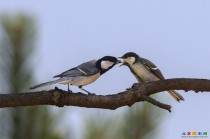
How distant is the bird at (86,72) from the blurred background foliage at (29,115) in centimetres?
122

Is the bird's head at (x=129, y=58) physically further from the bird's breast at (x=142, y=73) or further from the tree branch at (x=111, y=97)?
the tree branch at (x=111, y=97)

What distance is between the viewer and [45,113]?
4.78m

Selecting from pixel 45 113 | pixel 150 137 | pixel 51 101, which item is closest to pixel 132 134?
pixel 150 137

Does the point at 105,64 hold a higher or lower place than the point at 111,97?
higher

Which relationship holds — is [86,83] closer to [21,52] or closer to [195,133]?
[195,133]

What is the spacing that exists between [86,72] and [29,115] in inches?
77.9

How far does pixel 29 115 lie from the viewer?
4.84 metres

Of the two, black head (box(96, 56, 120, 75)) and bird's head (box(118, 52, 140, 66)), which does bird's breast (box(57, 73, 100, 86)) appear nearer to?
black head (box(96, 56, 120, 75))

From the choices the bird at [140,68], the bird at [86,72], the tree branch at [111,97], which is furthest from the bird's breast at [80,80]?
the bird at [140,68]

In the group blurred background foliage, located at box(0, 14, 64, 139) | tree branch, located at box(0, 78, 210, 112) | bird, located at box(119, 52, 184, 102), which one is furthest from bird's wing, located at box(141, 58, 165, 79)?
tree branch, located at box(0, 78, 210, 112)

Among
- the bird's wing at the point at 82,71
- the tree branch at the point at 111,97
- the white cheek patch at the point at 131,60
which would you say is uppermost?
the white cheek patch at the point at 131,60

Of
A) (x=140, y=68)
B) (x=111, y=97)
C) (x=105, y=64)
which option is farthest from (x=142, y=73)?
(x=111, y=97)

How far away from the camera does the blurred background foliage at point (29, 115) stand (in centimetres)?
442

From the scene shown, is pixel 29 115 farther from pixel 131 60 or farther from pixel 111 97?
pixel 111 97
